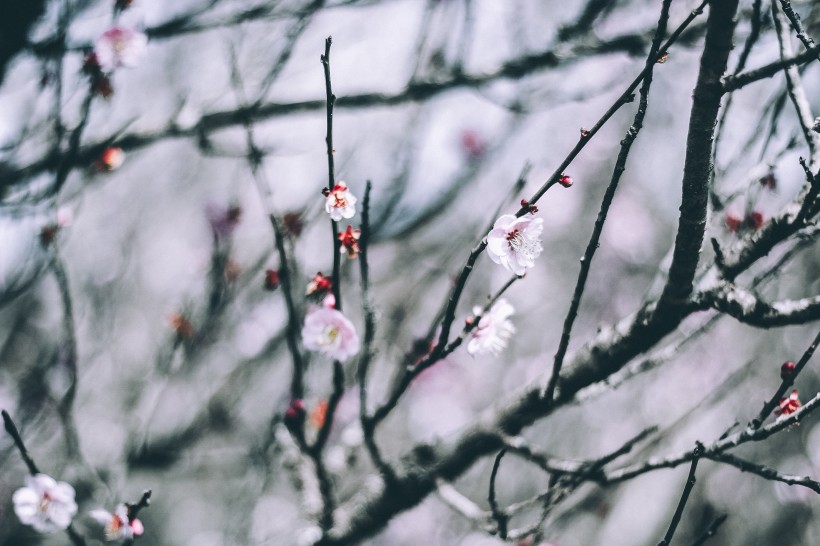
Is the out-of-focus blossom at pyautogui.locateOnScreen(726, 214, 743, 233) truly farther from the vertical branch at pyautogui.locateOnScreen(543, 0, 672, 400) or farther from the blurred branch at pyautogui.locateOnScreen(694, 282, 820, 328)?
the vertical branch at pyautogui.locateOnScreen(543, 0, 672, 400)

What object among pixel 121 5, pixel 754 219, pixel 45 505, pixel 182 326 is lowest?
pixel 754 219

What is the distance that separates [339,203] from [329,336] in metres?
0.54

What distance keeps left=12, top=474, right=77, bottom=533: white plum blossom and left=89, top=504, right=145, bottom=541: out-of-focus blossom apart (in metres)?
0.10

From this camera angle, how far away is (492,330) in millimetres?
1646

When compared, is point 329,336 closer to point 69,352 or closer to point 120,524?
point 120,524

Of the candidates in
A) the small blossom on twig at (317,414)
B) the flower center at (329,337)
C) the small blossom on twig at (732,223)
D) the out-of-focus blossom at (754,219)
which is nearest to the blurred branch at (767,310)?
the out-of-focus blossom at (754,219)

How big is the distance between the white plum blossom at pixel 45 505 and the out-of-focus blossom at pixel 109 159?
1.35 m

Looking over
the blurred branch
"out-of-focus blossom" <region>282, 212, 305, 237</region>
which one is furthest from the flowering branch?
"out-of-focus blossom" <region>282, 212, 305, 237</region>

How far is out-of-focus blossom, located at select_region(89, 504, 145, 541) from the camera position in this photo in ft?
5.40

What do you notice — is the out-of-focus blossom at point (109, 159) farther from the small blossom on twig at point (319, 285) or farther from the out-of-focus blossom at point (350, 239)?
the out-of-focus blossom at point (350, 239)

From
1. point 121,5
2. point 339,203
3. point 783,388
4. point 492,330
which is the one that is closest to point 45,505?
point 339,203

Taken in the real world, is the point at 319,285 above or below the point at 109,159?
below

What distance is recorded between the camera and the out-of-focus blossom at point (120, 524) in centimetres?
164

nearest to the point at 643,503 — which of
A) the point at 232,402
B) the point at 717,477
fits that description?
the point at 717,477
